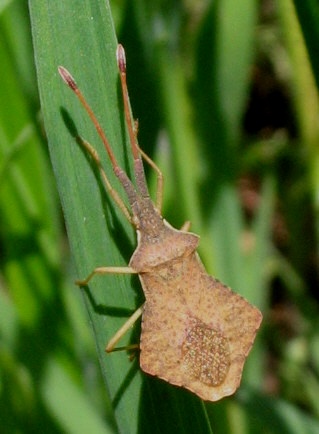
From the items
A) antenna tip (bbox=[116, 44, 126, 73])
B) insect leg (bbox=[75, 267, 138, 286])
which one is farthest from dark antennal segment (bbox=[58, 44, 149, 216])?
insect leg (bbox=[75, 267, 138, 286])

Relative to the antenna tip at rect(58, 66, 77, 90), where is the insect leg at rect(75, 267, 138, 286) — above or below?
below

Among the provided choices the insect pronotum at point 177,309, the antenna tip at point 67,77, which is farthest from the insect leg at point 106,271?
the antenna tip at point 67,77

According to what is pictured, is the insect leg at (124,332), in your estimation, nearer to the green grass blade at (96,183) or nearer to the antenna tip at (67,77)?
the green grass blade at (96,183)

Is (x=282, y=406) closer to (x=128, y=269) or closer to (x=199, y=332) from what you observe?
(x=199, y=332)

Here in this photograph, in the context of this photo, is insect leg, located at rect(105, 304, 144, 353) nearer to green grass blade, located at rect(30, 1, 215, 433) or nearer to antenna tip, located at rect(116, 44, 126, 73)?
green grass blade, located at rect(30, 1, 215, 433)

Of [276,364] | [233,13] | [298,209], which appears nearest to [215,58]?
[233,13]

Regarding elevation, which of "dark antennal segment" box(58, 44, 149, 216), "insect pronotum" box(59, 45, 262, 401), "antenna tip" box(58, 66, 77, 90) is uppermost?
"antenna tip" box(58, 66, 77, 90)

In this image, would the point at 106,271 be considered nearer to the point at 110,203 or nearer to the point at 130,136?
the point at 110,203
